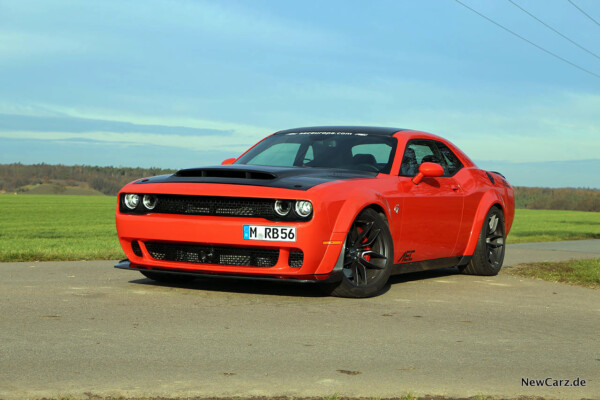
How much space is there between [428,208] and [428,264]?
0.57m

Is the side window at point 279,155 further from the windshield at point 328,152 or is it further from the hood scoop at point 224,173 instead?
the hood scoop at point 224,173

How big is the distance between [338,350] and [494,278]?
16.1ft

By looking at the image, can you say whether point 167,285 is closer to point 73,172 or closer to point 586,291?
point 586,291

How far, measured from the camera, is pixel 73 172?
135 meters

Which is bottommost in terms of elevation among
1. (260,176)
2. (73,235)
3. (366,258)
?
(73,235)

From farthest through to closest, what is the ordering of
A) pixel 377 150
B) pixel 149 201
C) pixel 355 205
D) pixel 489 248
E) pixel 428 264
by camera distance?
pixel 489 248, pixel 428 264, pixel 377 150, pixel 149 201, pixel 355 205

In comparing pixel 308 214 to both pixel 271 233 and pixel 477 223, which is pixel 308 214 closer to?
pixel 271 233

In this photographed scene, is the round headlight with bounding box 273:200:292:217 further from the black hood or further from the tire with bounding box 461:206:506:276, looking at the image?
the tire with bounding box 461:206:506:276

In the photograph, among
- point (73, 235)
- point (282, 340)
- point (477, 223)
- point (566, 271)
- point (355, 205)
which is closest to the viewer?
point (282, 340)

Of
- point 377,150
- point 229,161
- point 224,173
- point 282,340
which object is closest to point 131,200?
point 224,173

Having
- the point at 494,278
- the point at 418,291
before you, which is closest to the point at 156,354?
the point at 418,291

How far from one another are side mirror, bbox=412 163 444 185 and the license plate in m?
1.89

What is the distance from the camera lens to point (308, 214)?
6.58 metres

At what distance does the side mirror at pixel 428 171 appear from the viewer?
25.8 ft
